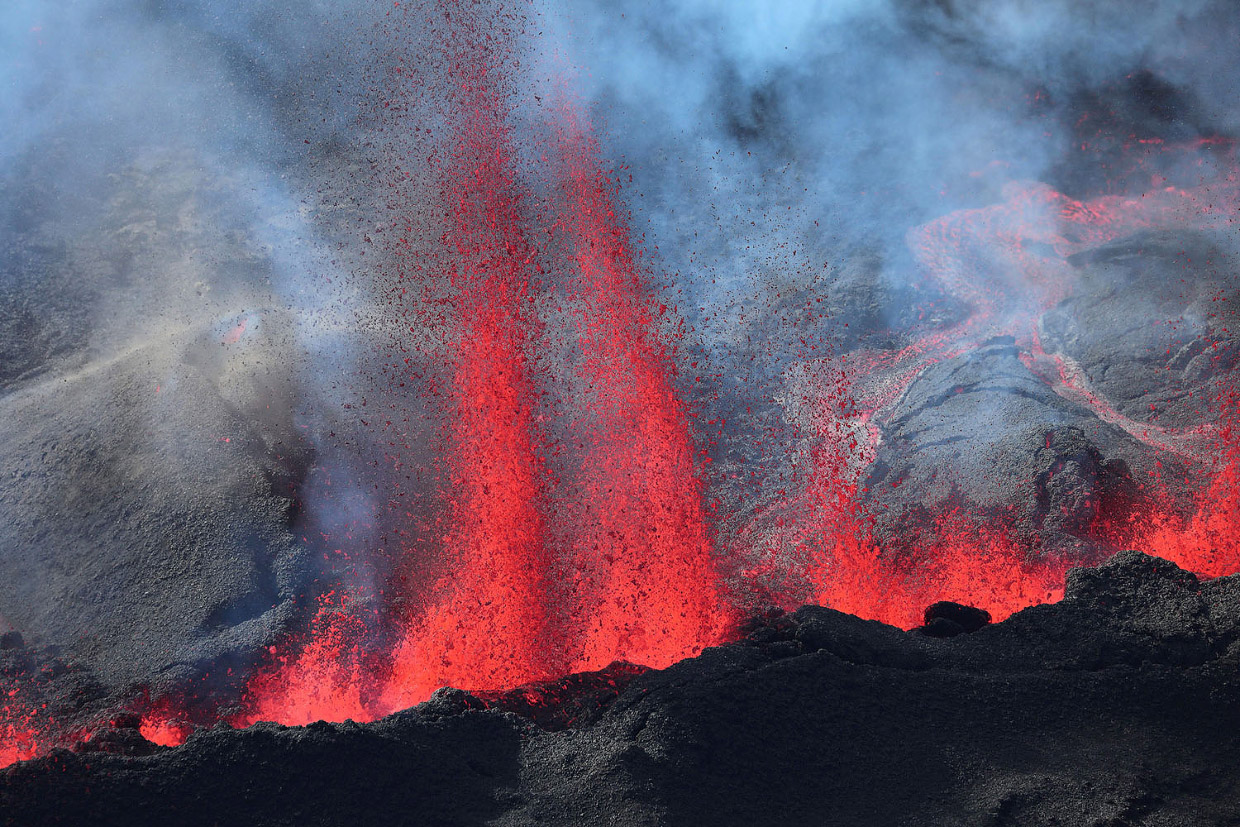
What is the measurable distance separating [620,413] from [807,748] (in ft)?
17.7

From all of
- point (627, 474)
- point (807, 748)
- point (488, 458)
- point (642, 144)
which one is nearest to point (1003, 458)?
point (627, 474)

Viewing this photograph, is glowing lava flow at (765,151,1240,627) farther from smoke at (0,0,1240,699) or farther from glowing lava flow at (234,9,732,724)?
glowing lava flow at (234,9,732,724)

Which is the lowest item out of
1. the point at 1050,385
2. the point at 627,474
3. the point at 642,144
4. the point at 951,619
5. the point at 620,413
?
the point at 951,619

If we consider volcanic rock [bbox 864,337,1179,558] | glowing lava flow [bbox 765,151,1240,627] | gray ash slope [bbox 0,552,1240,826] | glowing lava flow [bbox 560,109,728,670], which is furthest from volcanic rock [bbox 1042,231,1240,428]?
glowing lava flow [bbox 560,109,728,670]

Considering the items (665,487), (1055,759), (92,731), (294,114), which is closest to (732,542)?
(665,487)

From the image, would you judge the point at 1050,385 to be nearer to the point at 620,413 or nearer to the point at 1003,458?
the point at 1003,458

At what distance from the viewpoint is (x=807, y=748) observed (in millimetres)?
6246

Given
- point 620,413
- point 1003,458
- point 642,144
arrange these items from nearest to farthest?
point 1003,458 < point 620,413 < point 642,144

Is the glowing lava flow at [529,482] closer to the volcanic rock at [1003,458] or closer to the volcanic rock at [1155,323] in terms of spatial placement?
the volcanic rock at [1003,458]

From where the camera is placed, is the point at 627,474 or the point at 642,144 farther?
the point at 642,144

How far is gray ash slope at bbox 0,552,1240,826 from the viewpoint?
18.8 feet

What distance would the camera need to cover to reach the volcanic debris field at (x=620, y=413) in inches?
247

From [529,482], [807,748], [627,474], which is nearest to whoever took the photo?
[807,748]

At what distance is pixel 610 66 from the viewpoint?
42.7 feet
